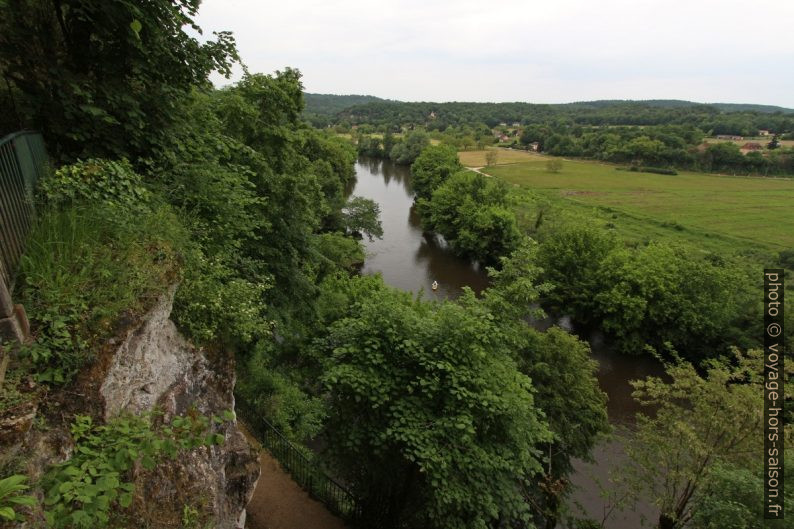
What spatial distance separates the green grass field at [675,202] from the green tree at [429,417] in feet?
105

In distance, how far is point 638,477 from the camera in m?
12.9

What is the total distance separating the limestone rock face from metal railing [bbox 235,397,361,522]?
355 cm

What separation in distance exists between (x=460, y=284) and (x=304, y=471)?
76.9 ft

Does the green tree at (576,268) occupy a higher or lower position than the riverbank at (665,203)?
higher

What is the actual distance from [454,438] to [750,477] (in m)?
7.13

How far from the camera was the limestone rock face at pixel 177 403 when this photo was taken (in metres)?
4.45

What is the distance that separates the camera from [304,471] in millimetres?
10812

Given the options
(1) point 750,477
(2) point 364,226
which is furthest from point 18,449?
(2) point 364,226

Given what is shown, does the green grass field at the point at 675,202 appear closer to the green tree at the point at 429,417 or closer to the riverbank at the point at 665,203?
the riverbank at the point at 665,203

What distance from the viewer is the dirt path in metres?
9.50

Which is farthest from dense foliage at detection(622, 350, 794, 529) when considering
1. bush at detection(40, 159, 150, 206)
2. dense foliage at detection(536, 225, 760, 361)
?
bush at detection(40, 159, 150, 206)

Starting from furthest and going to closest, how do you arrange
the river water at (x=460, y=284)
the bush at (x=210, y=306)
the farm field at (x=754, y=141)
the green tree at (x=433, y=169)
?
the farm field at (x=754, y=141) → the green tree at (x=433, y=169) → the river water at (x=460, y=284) → the bush at (x=210, y=306)

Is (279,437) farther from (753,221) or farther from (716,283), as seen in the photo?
(753,221)

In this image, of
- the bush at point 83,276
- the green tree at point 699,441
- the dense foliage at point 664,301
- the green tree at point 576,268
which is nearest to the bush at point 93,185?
the bush at point 83,276
